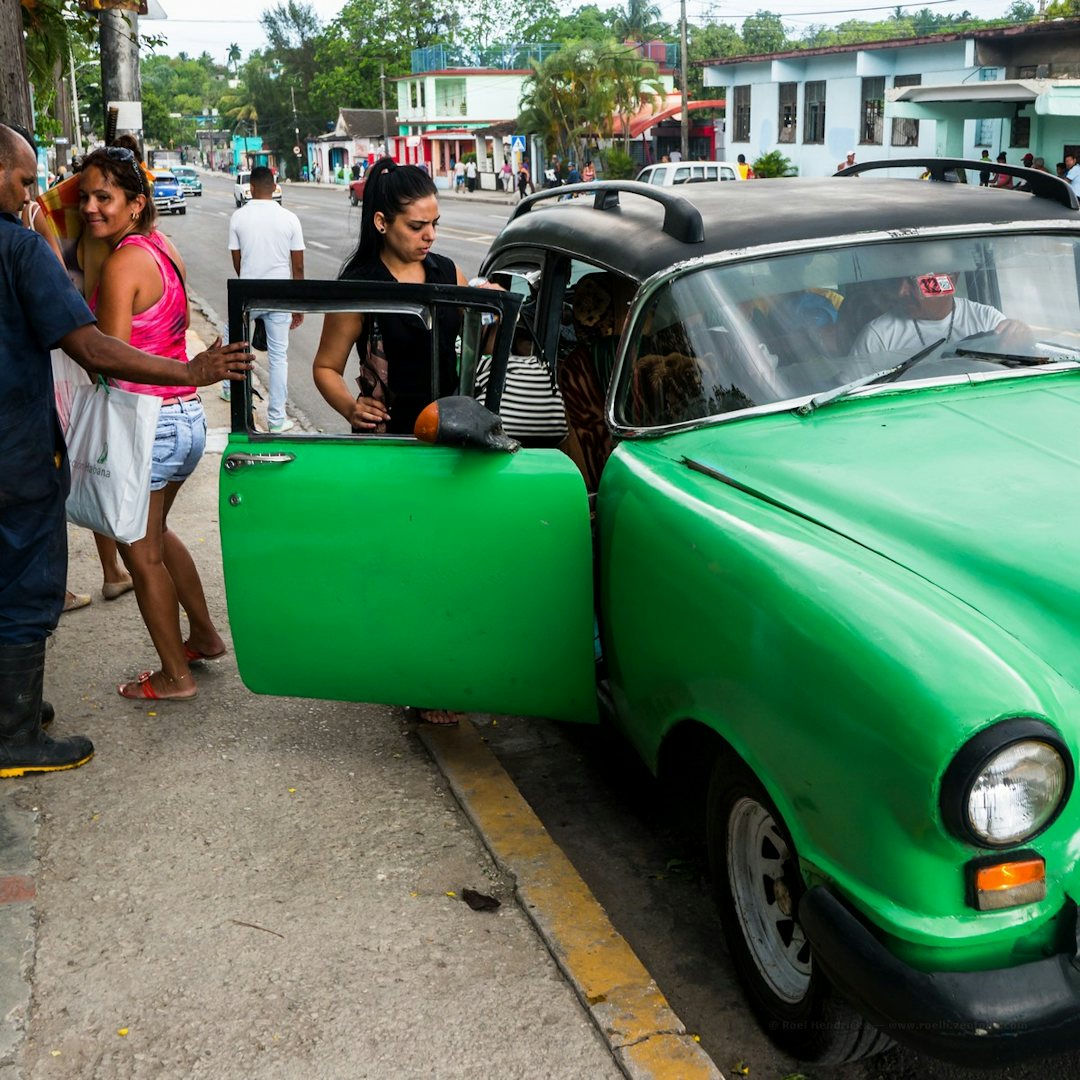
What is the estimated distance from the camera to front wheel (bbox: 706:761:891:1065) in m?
2.78

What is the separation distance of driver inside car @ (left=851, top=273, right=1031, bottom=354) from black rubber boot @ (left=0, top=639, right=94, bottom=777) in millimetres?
2676

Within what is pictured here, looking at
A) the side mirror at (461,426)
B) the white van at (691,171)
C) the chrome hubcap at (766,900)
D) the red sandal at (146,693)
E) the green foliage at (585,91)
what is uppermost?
the green foliage at (585,91)

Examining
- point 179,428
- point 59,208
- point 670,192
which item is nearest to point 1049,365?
point 670,192

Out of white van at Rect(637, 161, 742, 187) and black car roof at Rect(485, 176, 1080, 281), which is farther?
white van at Rect(637, 161, 742, 187)

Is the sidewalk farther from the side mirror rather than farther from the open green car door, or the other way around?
the side mirror

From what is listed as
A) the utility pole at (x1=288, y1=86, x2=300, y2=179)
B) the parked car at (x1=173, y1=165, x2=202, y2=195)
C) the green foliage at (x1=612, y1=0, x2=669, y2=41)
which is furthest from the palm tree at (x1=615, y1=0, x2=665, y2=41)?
the parked car at (x1=173, y1=165, x2=202, y2=195)

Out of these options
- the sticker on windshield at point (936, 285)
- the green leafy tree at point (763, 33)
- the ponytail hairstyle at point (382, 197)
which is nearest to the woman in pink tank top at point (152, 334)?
the ponytail hairstyle at point (382, 197)

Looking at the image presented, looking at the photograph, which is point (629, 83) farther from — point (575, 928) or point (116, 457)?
point (575, 928)

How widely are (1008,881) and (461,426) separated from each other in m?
1.82

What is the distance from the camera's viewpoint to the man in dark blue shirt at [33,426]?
383 cm

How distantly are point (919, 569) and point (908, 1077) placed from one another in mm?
1201

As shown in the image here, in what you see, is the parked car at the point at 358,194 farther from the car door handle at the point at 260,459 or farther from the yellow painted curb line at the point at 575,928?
the yellow painted curb line at the point at 575,928

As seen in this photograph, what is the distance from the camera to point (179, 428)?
15.2 ft

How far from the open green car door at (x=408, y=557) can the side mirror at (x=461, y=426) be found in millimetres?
57
